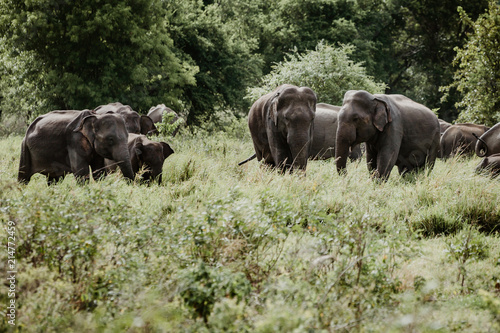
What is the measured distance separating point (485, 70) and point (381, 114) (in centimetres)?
1143

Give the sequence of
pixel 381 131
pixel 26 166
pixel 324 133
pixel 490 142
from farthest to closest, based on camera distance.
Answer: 1. pixel 324 133
2. pixel 490 142
3. pixel 381 131
4. pixel 26 166

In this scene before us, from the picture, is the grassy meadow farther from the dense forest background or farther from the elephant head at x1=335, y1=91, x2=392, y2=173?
the dense forest background

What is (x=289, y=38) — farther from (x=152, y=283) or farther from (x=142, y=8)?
(x=152, y=283)

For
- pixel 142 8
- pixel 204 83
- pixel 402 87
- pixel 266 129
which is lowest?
pixel 402 87

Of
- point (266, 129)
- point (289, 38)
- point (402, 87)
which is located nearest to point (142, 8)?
point (289, 38)

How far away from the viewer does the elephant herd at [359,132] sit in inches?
364

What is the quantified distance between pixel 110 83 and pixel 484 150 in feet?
52.7

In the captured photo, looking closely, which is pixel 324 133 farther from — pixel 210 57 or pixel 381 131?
pixel 210 57

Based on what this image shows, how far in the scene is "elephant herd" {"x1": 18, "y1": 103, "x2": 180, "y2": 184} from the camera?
8938 millimetres

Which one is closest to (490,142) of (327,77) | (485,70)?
(485,70)

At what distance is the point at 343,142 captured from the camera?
1002 centimetres

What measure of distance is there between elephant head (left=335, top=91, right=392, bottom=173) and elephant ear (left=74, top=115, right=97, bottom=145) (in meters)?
4.29

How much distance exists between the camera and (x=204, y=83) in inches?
1141

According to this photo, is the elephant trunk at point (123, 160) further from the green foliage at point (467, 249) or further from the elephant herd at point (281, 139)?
the green foliage at point (467, 249)
